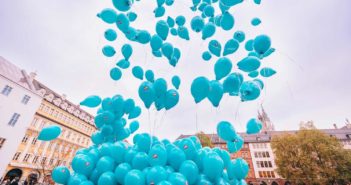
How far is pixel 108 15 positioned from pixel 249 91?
3800 mm

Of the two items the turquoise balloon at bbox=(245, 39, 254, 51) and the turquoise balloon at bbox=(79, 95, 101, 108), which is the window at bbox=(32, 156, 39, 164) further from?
the turquoise balloon at bbox=(245, 39, 254, 51)

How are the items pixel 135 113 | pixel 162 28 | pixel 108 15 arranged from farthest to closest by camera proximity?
pixel 135 113, pixel 162 28, pixel 108 15

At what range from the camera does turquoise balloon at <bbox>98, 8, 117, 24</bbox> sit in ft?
13.5

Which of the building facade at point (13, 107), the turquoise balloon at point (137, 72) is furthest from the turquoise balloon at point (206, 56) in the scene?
the building facade at point (13, 107)

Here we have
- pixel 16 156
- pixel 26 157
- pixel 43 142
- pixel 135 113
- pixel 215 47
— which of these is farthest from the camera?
pixel 43 142

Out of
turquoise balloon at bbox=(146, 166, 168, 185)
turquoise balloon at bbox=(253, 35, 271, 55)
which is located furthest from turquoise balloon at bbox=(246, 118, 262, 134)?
turquoise balloon at bbox=(146, 166, 168, 185)

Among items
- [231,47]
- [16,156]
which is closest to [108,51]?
[231,47]

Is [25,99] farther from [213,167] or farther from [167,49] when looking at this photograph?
[213,167]

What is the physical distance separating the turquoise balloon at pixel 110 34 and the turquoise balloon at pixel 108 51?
0.29 metres

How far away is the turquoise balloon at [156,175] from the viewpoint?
3.24 meters

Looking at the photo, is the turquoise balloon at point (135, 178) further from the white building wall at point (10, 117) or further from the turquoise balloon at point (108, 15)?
the white building wall at point (10, 117)

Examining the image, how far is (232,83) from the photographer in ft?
12.6

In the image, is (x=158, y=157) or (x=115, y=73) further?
(x=115, y=73)

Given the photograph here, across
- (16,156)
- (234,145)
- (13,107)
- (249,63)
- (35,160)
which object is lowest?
(234,145)
